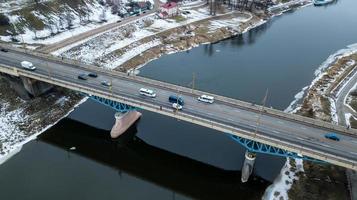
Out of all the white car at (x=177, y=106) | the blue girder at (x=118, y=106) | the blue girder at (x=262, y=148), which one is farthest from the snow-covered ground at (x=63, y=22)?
the blue girder at (x=262, y=148)

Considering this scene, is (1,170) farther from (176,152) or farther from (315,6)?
(315,6)

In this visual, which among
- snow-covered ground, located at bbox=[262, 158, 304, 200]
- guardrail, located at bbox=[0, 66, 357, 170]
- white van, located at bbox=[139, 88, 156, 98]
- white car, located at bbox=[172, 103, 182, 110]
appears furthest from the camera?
white van, located at bbox=[139, 88, 156, 98]

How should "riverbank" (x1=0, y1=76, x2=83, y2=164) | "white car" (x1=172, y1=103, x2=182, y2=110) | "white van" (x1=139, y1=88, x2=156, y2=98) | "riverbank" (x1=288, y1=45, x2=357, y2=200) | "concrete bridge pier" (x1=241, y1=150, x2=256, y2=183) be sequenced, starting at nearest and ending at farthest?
"riverbank" (x1=288, y1=45, x2=357, y2=200) < "concrete bridge pier" (x1=241, y1=150, x2=256, y2=183) < "white car" (x1=172, y1=103, x2=182, y2=110) < "white van" (x1=139, y1=88, x2=156, y2=98) < "riverbank" (x1=0, y1=76, x2=83, y2=164)

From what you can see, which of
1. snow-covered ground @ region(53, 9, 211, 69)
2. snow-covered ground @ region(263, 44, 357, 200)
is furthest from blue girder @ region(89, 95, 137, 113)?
snow-covered ground @ region(53, 9, 211, 69)

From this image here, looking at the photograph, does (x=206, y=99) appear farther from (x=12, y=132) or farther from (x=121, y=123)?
(x=12, y=132)

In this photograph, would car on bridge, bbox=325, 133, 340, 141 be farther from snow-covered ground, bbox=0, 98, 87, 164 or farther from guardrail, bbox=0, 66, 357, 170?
snow-covered ground, bbox=0, 98, 87, 164

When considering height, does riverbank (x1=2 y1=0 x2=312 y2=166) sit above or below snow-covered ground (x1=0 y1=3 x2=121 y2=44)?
below
